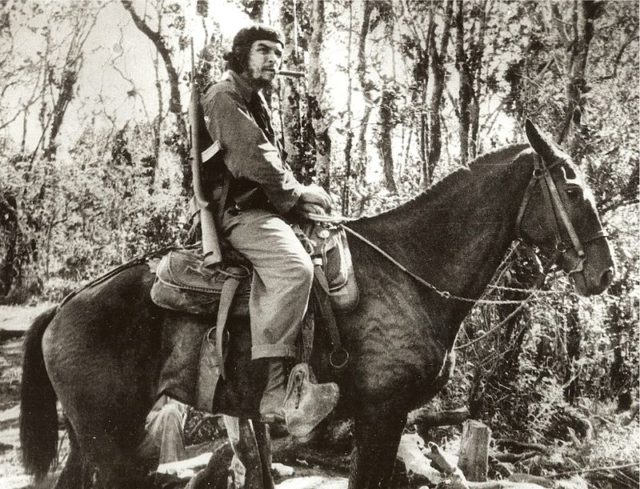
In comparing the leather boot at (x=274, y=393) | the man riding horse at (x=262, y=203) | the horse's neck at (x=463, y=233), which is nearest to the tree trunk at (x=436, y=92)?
the horse's neck at (x=463, y=233)

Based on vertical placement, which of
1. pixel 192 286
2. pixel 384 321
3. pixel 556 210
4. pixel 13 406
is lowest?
pixel 13 406

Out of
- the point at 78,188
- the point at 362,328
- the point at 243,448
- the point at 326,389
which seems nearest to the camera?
the point at 326,389

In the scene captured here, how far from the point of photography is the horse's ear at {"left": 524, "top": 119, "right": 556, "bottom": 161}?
3354 mm

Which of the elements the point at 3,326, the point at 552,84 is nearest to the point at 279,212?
the point at 3,326

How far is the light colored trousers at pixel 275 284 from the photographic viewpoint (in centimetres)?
306

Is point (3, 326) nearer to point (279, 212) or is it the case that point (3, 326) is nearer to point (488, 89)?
point (279, 212)

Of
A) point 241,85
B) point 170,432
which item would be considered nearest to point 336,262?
point 241,85

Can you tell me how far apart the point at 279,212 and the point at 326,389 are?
1.22m

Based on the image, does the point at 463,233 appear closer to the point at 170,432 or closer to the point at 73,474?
the point at 73,474

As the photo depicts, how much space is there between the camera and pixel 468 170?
3576 mm

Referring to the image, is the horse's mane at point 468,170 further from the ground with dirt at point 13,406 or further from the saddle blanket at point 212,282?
the ground with dirt at point 13,406

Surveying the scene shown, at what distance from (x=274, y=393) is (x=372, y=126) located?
5816mm

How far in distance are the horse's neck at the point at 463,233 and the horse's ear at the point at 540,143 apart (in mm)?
152

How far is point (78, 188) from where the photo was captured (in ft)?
21.8
